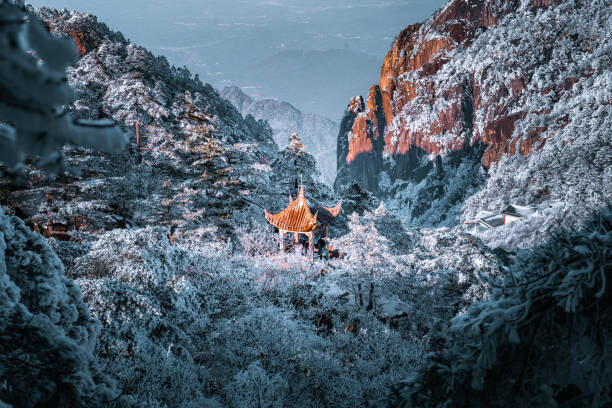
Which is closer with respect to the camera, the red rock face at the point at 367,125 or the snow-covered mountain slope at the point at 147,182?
the snow-covered mountain slope at the point at 147,182

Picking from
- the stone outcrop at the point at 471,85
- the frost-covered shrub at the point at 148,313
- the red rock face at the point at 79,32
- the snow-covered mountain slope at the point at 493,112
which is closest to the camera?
the frost-covered shrub at the point at 148,313

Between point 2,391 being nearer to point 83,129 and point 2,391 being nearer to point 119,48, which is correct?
point 83,129

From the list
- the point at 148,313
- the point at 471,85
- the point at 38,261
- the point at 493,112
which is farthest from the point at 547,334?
the point at 471,85

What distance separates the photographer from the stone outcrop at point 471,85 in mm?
38594

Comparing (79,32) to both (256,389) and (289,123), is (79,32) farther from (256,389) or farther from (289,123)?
(289,123)

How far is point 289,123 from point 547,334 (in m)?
197

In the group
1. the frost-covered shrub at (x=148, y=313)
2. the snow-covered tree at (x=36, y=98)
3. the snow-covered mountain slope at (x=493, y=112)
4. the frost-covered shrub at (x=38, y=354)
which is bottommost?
the frost-covered shrub at (x=148, y=313)

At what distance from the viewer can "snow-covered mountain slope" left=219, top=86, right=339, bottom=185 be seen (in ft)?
590

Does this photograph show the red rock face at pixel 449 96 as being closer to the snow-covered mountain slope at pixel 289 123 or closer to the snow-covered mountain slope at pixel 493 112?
the snow-covered mountain slope at pixel 493 112

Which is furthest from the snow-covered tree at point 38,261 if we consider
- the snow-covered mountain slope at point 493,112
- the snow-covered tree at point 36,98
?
the snow-covered mountain slope at point 493,112

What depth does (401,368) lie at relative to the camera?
17.5 feet

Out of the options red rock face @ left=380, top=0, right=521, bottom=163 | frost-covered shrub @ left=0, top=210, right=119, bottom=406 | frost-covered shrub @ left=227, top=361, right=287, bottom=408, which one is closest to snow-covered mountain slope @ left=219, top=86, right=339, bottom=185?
red rock face @ left=380, top=0, right=521, bottom=163

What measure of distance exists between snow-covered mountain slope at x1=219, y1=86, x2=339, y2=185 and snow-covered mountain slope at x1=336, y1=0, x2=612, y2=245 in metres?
113

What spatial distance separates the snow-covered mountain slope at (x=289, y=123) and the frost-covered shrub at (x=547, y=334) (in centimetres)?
17479
